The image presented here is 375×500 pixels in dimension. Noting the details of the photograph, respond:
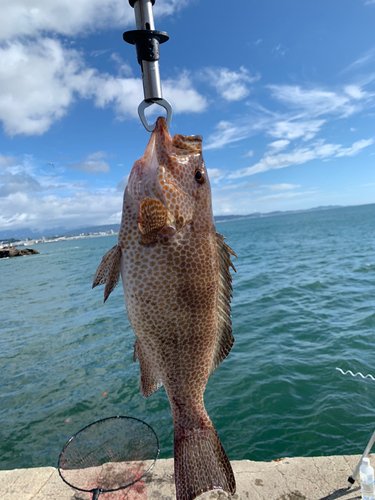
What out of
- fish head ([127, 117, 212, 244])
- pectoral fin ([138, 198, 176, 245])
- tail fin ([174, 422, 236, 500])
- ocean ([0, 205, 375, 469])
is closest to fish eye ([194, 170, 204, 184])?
fish head ([127, 117, 212, 244])

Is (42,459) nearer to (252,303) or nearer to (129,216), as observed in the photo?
(129,216)

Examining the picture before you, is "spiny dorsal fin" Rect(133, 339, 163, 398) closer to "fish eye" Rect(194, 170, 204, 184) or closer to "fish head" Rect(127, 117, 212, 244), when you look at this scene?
"fish head" Rect(127, 117, 212, 244)

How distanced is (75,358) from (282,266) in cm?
2490

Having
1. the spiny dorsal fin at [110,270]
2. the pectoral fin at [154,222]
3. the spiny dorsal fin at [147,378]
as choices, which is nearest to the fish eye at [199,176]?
the pectoral fin at [154,222]

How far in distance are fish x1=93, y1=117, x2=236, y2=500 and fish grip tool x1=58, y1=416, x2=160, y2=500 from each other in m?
3.04

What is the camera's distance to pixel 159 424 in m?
8.64

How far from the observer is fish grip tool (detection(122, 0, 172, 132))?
188cm

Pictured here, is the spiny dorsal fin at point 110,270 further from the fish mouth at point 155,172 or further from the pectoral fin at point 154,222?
the fish mouth at point 155,172

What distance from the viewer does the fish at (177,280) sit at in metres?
2.17

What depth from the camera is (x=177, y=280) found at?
219 cm

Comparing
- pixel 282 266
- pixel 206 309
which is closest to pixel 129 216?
pixel 206 309

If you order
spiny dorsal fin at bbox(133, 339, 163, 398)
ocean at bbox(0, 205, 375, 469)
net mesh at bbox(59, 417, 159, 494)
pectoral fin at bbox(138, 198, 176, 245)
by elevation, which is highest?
pectoral fin at bbox(138, 198, 176, 245)

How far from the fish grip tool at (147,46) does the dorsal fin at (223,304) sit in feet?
3.56

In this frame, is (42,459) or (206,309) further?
(42,459)
